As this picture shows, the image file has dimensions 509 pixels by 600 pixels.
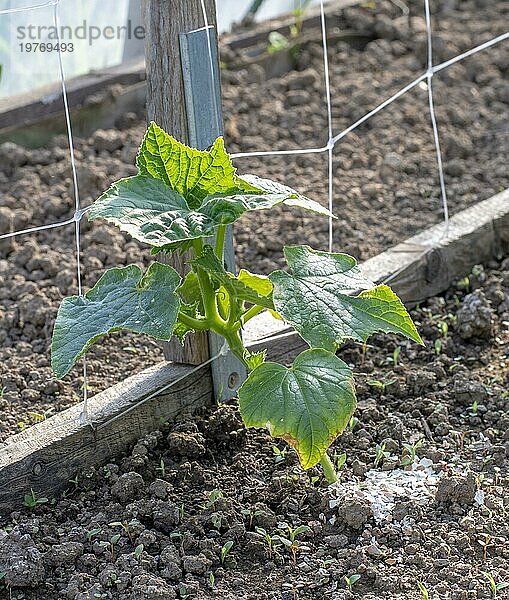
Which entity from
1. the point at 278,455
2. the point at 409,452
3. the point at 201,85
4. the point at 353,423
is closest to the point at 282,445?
the point at 278,455

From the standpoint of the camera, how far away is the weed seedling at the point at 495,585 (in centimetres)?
189

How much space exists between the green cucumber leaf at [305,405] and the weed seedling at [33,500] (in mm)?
491

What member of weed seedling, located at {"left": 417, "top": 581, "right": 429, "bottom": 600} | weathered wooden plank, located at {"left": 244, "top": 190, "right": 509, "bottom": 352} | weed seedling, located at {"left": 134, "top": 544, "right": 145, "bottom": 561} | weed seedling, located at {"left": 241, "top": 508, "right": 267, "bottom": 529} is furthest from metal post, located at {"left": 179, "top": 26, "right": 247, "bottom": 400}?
weed seedling, located at {"left": 417, "top": 581, "right": 429, "bottom": 600}

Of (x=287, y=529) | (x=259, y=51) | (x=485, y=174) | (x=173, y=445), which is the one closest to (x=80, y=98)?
(x=259, y=51)

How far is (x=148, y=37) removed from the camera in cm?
221

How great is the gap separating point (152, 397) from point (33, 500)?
13.4 inches

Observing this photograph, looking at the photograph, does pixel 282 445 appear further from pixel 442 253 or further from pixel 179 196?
pixel 442 253

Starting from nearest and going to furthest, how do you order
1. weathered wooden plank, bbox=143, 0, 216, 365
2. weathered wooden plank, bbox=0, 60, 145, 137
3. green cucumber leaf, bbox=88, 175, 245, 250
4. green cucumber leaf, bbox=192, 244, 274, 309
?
green cucumber leaf, bbox=88, 175, 245, 250 → green cucumber leaf, bbox=192, 244, 274, 309 → weathered wooden plank, bbox=143, 0, 216, 365 → weathered wooden plank, bbox=0, 60, 145, 137

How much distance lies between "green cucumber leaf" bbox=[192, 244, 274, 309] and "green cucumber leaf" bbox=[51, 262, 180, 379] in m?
0.06

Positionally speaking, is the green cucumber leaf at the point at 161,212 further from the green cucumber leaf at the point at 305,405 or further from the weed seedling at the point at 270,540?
the weed seedling at the point at 270,540

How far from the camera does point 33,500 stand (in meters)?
2.10

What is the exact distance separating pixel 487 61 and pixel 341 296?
2500 millimetres

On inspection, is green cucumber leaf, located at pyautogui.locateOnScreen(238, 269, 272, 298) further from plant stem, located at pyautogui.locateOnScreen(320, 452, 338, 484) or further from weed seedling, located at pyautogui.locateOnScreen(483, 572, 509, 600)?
weed seedling, located at pyautogui.locateOnScreen(483, 572, 509, 600)

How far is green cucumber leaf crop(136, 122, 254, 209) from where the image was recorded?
6.46ft
